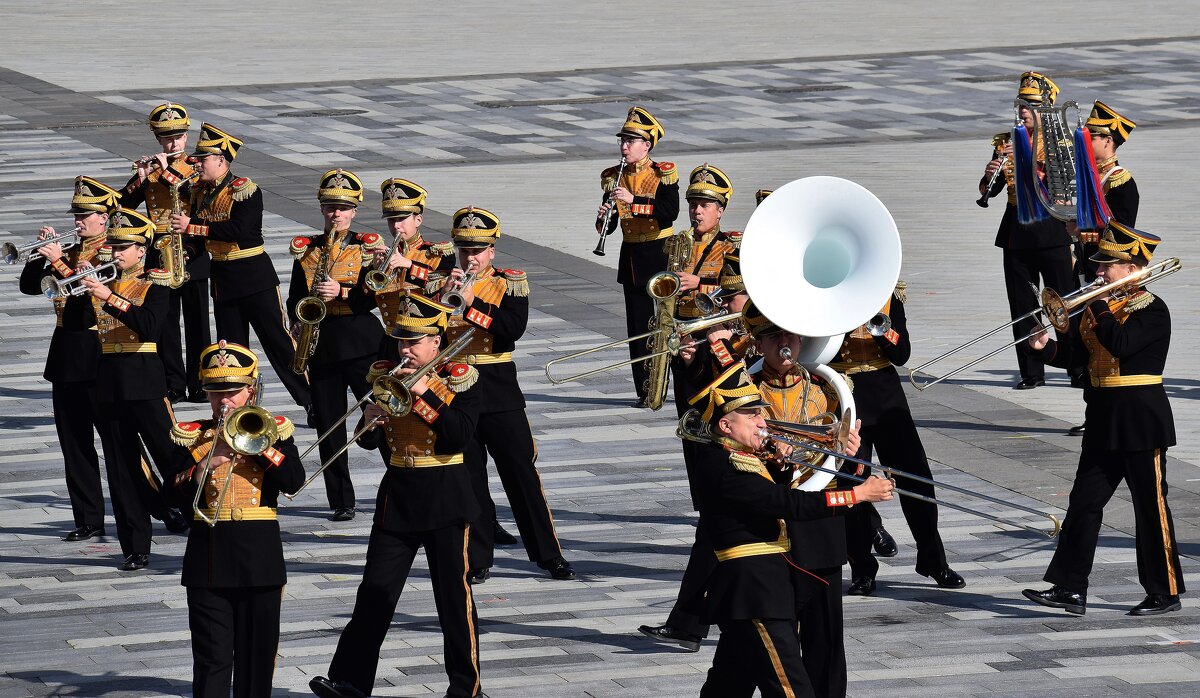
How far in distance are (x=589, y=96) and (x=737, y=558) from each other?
22.2 m

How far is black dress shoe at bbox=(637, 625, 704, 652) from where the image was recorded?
9.36m

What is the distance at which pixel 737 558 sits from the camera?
7.63 metres

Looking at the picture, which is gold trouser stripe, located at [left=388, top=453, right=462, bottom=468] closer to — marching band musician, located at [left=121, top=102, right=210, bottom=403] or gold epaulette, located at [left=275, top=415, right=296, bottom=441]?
gold epaulette, located at [left=275, top=415, right=296, bottom=441]

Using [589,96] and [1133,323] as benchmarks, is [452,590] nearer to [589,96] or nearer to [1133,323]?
[1133,323]

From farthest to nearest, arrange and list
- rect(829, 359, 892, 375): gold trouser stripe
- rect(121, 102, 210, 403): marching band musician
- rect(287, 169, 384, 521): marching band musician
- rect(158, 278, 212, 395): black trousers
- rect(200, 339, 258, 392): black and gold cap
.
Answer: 1. rect(158, 278, 212, 395): black trousers
2. rect(121, 102, 210, 403): marching band musician
3. rect(287, 169, 384, 521): marching band musician
4. rect(829, 359, 892, 375): gold trouser stripe
5. rect(200, 339, 258, 392): black and gold cap

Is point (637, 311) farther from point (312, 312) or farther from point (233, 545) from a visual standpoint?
point (233, 545)

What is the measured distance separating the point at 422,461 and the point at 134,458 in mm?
2931

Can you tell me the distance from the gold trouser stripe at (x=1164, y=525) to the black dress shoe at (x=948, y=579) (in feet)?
3.38

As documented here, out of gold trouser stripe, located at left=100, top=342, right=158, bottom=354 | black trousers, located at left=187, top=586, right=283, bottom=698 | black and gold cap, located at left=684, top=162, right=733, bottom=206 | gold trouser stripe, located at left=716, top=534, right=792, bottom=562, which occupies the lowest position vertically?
black trousers, located at left=187, top=586, right=283, bottom=698

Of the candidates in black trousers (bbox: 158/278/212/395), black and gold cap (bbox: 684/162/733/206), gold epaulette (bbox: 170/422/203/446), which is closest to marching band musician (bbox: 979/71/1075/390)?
black and gold cap (bbox: 684/162/733/206)

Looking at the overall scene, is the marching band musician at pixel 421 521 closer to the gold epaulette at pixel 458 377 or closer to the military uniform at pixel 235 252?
the gold epaulette at pixel 458 377

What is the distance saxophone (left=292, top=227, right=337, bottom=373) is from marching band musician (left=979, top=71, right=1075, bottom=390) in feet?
16.9

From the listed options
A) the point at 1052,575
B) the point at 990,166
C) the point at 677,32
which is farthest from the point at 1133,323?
the point at 677,32

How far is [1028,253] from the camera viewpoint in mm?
14734
